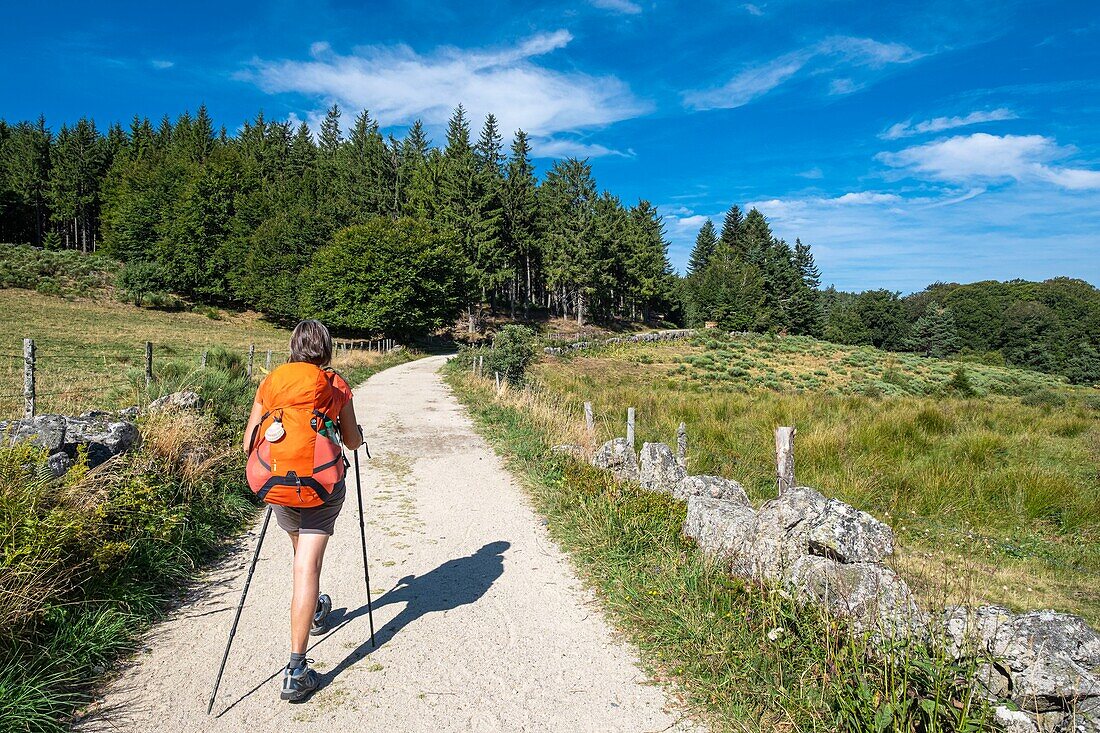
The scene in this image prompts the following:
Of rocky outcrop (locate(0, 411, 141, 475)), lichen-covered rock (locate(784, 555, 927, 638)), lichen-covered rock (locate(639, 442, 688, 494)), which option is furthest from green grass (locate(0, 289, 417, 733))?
lichen-covered rock (locate(639, 442, 688, 494))

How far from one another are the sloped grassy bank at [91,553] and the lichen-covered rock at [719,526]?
14.4 feet

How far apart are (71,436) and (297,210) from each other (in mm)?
52979

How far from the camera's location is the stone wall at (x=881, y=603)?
2665 mm

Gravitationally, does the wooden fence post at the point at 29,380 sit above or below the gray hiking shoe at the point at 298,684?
above

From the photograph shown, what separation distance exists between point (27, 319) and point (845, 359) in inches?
2244

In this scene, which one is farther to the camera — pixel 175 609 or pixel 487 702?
pixel 175 609

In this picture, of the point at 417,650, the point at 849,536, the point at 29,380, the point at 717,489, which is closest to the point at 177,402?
the point at 29,380

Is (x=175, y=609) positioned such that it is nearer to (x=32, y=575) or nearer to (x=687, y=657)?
(x=32, y=575)

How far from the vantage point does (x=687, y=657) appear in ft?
11.9

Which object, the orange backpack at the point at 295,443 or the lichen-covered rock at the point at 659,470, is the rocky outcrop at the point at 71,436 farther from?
the lichen-covered rock at the point at 659,470

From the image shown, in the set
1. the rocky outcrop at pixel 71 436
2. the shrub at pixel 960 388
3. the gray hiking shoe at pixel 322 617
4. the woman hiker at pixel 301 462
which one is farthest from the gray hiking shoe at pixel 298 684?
the shrub at pixel 960 388

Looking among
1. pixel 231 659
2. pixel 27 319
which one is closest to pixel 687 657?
pixel 231 659

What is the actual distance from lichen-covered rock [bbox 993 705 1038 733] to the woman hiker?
3.57 m

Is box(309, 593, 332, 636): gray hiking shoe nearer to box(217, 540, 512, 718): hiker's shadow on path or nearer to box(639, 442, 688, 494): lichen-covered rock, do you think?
box(217, 540, 512, 718): hiker's shadow on path
